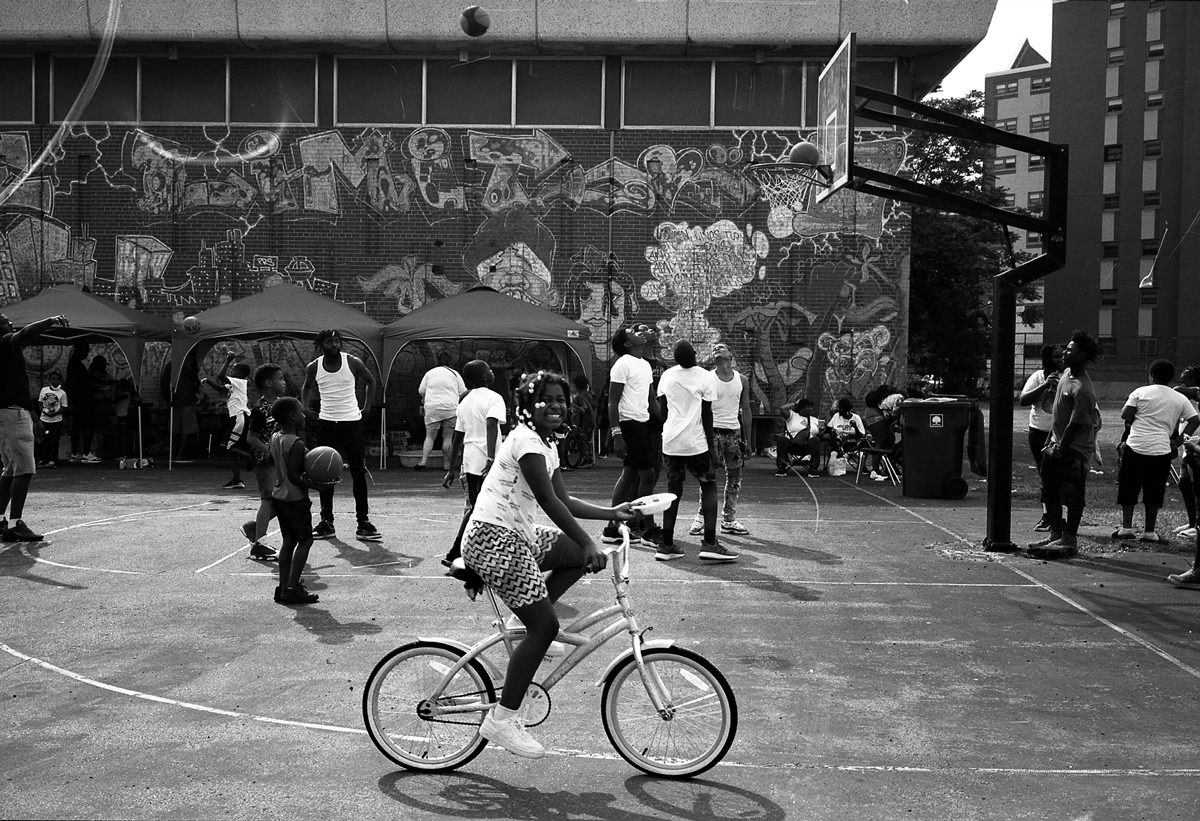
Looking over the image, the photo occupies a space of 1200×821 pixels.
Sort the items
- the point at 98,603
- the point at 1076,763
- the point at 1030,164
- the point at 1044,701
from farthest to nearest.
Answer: the point at 1030,164 < the point at 98,603 < the point at 1044,701 < the point at 1076,763

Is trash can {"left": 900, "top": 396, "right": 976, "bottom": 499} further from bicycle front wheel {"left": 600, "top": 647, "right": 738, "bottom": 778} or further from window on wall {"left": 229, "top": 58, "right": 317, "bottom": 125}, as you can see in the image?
window on wall {"left": 229, "top": 58, "right": 317, "bottom": 125}

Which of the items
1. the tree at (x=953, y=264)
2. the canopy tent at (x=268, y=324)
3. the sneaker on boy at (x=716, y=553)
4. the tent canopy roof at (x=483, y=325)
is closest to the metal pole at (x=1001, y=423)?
the sneaker on boy at (x=716, y=553)

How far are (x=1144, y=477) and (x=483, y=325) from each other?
11.1m

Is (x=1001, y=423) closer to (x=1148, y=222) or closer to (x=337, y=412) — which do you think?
(x=337, y=412)

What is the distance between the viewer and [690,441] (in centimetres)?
1023

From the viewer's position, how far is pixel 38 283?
23.1m

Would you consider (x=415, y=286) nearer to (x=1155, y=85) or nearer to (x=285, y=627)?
(x=285, y=627)

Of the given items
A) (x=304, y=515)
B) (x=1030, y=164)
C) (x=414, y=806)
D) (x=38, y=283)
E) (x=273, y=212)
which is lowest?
(x=414, y=806)

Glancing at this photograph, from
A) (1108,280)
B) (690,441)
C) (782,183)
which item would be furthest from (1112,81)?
(690,441)

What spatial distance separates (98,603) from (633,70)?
1728 cm

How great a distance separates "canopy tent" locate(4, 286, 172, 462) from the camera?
1916cm

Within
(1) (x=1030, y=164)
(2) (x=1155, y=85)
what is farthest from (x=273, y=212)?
(1) (x=1030, y=164)

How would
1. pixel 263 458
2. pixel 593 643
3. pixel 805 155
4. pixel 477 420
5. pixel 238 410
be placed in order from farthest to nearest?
pixel 238 410 → pixel 805 155 → pixel 477 420 → pixel 263 458 → pixel 593 643

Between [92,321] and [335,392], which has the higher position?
[92,321]
